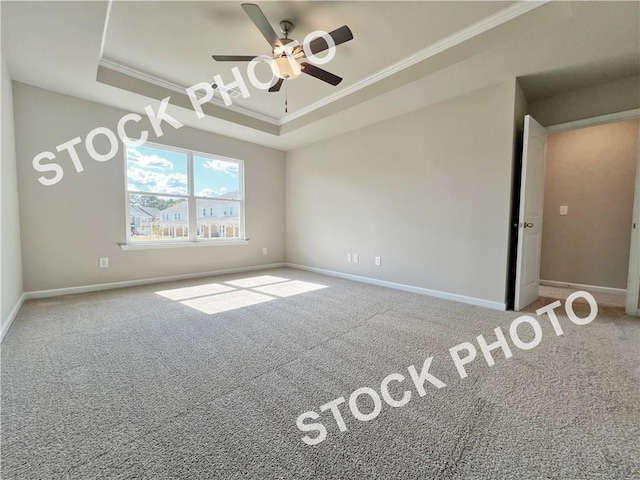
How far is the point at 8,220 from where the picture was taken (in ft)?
8.09

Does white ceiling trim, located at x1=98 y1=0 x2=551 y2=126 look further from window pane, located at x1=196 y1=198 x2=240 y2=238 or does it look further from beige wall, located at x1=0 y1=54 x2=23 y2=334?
window pane, located at x1=196 y1=198 x2=240 y2=238

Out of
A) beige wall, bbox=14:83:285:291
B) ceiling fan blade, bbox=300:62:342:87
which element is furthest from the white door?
beige wall, bbox=14:83:285:291

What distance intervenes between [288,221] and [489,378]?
4.42m

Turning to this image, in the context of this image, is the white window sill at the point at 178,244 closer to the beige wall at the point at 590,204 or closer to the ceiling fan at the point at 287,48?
the ceiling fan at the point at 287,48

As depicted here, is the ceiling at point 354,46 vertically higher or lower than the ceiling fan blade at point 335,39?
higher

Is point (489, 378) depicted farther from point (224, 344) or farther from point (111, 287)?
point (111, 287)

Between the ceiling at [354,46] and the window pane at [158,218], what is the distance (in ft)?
4.15

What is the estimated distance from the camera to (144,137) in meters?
3.77

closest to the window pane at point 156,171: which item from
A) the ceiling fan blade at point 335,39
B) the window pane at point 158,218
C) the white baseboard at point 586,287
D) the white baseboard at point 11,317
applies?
the window pane at point 158,218

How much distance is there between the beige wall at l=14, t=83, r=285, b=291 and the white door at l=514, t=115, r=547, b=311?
14.4 feet

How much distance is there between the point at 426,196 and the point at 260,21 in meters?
2.59

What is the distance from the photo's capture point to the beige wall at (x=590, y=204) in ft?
11.4

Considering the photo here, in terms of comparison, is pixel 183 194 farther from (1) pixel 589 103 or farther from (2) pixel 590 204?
(2) pixel 590 204

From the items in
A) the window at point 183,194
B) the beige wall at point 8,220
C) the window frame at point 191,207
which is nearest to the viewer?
the beige wall at point 8,220
